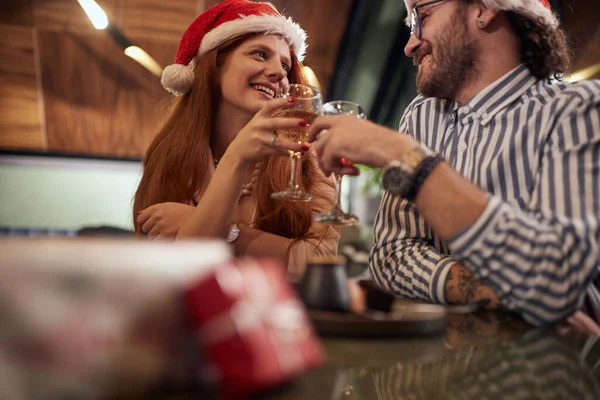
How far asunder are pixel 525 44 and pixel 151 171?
1.58m

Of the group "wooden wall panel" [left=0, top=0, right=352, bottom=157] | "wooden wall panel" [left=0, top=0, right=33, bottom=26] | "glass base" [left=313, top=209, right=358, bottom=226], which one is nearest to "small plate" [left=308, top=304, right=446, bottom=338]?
"glass base" [left=313, top=209, right=358, bottom=226]

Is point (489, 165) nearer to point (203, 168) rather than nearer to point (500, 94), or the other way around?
point (500, 94)

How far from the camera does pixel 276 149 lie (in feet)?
5.39

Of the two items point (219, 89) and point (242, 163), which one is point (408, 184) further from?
point (219, 89)

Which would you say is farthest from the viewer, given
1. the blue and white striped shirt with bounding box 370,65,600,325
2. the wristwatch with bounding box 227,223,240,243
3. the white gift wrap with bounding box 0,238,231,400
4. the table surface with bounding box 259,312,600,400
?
the wristwatch with bounding box 227,223,240,243

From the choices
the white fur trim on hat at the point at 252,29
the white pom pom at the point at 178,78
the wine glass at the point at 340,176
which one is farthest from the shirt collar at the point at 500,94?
the white pom pom at the point at 178,78

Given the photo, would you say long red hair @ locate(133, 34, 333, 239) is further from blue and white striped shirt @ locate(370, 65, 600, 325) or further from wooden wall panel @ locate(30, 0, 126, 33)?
wooden wall panel @ locate(30, 0, 126, 33)

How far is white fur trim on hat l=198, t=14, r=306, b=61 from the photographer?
230 centimetres

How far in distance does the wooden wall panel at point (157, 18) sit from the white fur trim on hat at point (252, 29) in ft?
11.2

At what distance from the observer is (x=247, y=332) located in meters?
0.50

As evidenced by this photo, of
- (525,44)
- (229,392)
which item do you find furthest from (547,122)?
(229,392)

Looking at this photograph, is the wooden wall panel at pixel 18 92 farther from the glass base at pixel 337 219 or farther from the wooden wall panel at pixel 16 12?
the glass base at pixel 337 219

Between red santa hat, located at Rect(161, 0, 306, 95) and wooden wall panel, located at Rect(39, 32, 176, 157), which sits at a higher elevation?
red santa hat, located at Rect(161, 0, 306, 95)

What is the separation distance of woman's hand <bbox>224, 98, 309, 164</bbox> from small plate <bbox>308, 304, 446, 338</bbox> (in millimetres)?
783
